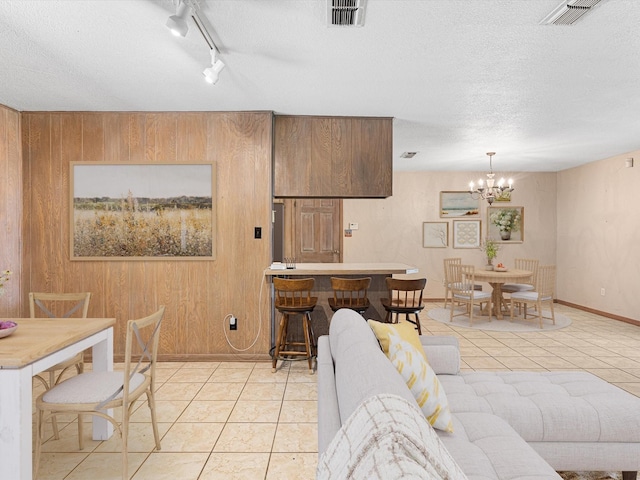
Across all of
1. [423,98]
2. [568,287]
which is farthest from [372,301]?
[568,287]

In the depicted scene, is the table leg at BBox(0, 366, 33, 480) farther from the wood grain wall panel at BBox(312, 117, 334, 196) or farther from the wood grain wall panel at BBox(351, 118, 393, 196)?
the wood grain wall panel at BBox(351, 118, 393, 196)

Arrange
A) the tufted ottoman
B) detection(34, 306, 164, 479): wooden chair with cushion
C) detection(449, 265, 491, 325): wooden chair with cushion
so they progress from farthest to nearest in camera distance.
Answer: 1. detection(449, 265, 491, 325): wooden chair with cushion
2. detection(34, 306, 164, 479): wooden chair with cushion
3. the tufted ottoman

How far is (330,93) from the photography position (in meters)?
3.64

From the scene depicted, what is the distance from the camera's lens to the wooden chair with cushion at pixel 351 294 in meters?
3.87

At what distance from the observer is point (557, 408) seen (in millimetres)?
1994

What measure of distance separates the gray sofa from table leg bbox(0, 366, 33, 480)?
1.38m

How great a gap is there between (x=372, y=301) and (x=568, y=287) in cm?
513

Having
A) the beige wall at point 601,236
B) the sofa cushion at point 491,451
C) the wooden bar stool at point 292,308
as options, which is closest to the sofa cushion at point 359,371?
the sofa cushion at point 491,451

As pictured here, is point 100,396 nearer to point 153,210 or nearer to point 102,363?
point 102,363

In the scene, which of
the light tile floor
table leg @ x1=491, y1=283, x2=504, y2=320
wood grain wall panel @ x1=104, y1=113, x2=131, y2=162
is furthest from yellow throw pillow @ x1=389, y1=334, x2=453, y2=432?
table leg @ x1=491, y1=283, x2=504, y2=320

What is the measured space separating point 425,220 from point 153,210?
5.29 meters

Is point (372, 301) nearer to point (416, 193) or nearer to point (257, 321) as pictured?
point (257, 321)

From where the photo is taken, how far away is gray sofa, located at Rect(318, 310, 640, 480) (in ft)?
4.62

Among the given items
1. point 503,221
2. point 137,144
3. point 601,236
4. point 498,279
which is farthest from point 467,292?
point 137,144
